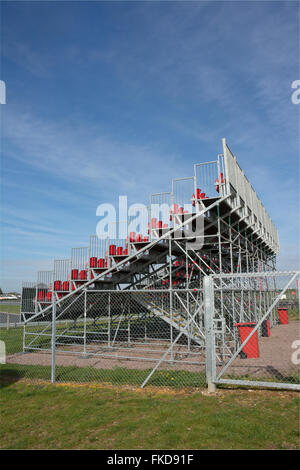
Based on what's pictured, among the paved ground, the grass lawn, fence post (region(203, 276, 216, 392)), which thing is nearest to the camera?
the grass lawn

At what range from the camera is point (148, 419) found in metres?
5.35

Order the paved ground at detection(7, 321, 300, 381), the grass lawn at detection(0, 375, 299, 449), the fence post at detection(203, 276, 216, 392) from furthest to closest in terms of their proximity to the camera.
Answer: the paved ground at detection(7, 321, 300, 381) < the fence post at detection(203, 276, 216, 392) < the grass lawn at detection(0, 375, 299, 449)

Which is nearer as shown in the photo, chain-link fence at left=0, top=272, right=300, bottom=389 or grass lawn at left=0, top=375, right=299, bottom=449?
grass lawn at left=0, top=375, right=299, bottom=449

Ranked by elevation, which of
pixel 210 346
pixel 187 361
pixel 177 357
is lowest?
pixel 177 357

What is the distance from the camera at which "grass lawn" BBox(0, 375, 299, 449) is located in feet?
14.9

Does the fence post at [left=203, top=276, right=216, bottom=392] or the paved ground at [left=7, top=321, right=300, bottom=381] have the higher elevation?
the fence post at [left=203, top=276, right=216, bottom=392]

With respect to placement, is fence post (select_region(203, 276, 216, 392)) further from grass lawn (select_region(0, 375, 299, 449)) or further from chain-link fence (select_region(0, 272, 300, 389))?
grass lawn (select_region(0, 375, 299, 449))

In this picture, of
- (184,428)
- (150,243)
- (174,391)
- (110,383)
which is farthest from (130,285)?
(184,428)

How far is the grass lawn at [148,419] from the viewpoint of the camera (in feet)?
14.9

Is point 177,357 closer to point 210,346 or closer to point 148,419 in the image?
point 210,346

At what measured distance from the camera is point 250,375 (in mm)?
7902

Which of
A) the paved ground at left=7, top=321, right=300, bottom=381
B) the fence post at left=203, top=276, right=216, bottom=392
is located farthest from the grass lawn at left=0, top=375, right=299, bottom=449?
the paved ground at left=7, top=321, right=300, bottom=381

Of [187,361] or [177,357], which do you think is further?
[177,357]

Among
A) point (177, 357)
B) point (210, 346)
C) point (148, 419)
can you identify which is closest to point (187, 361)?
point (177, 357)
